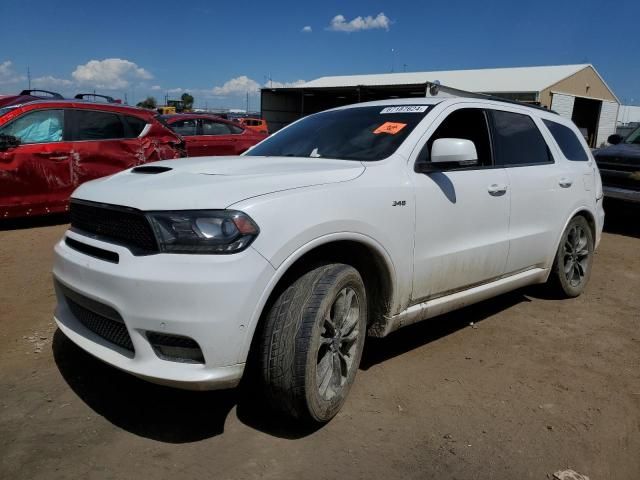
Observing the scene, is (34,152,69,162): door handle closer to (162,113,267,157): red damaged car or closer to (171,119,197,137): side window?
(162,113,267,157): red damaged car

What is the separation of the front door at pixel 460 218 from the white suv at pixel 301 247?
1 cm

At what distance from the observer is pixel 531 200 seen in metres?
4.15

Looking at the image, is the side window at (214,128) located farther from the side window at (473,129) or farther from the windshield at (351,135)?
the side window at (473,129)

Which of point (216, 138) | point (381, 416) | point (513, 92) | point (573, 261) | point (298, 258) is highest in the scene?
point (513, 92)

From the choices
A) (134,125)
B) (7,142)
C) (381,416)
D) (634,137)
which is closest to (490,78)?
(634,137)

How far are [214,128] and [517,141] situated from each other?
8.57m

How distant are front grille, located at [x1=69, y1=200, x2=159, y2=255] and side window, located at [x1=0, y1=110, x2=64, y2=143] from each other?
198 inches

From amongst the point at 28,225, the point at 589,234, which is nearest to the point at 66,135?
the point at 28,225

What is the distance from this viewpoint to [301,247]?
2.55 metres

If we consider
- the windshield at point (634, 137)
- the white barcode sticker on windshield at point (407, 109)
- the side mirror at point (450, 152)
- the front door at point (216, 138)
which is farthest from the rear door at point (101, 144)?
the windshield at point (634, 137)

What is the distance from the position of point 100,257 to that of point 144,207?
38 cm

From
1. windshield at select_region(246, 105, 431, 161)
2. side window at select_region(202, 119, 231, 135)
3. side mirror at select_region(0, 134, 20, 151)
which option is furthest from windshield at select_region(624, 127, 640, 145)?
side mirror at select_region(0, 134, 20, 151)

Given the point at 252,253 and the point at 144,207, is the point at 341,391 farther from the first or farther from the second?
the point at 144,207

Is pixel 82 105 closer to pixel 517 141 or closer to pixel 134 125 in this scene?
pixel 134 125
